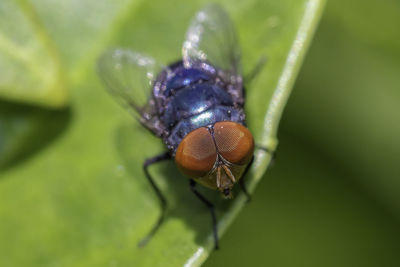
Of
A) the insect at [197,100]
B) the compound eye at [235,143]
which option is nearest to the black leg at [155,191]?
the insect at [197,100]

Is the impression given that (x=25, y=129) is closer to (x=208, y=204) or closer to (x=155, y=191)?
(x=155, y=191)

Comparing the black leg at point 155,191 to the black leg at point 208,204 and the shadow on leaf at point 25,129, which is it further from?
the shadow on leaf at point 25,129

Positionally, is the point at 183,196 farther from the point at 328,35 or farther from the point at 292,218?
the point at 328,35

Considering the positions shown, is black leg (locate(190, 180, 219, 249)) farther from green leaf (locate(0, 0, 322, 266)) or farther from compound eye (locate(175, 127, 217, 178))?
compound eye (locate(175, 127, 217, 178))

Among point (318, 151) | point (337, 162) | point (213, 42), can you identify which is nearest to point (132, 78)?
point (213, 42)

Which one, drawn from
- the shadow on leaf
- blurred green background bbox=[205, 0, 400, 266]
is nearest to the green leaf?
the shadow on leaf

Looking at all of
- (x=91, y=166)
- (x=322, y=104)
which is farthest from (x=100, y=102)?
(x=322, y=104)
